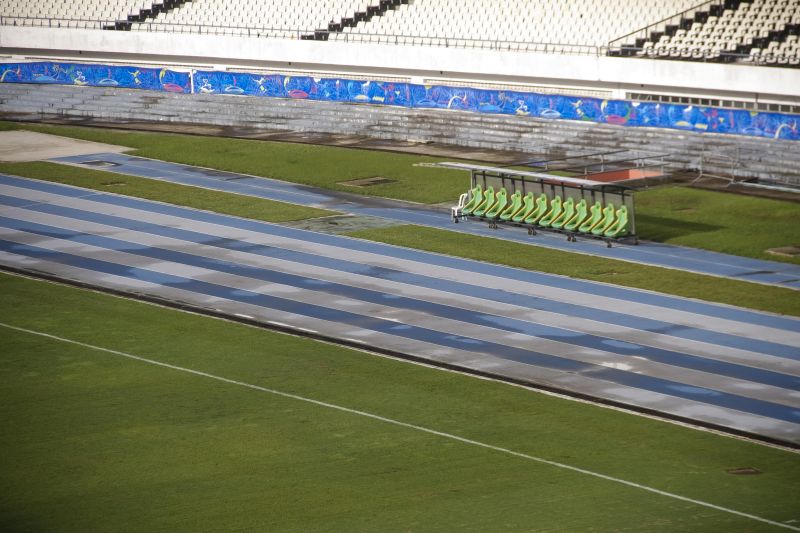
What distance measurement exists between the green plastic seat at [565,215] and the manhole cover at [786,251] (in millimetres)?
4907

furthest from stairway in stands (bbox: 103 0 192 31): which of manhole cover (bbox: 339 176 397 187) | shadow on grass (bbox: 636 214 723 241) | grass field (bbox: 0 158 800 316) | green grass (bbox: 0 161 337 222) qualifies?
shadow on grass (bbox: 636 214 723 241)

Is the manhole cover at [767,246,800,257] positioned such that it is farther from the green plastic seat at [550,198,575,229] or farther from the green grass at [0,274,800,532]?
the green grass at [0,274,800,532]

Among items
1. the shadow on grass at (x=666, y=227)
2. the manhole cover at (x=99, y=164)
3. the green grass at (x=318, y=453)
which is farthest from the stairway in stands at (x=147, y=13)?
the green grass at (x=318, y=453)

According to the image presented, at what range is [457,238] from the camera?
33.7m

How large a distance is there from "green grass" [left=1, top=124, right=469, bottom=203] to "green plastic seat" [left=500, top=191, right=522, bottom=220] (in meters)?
3.41

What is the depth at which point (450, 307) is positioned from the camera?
27.2 metres

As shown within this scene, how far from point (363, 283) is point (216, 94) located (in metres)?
30.0

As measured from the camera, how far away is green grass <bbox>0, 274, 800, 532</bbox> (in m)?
16.9

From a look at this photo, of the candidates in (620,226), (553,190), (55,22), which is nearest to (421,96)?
(553,190)

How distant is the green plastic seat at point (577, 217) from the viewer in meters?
33.6

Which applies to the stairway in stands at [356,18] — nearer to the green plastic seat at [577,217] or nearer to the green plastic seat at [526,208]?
the green plastic seat at [526,208]

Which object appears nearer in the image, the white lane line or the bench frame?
the white lane line

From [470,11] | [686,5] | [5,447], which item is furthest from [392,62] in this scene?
[5,447]

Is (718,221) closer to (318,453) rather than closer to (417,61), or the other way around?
(318,453)
